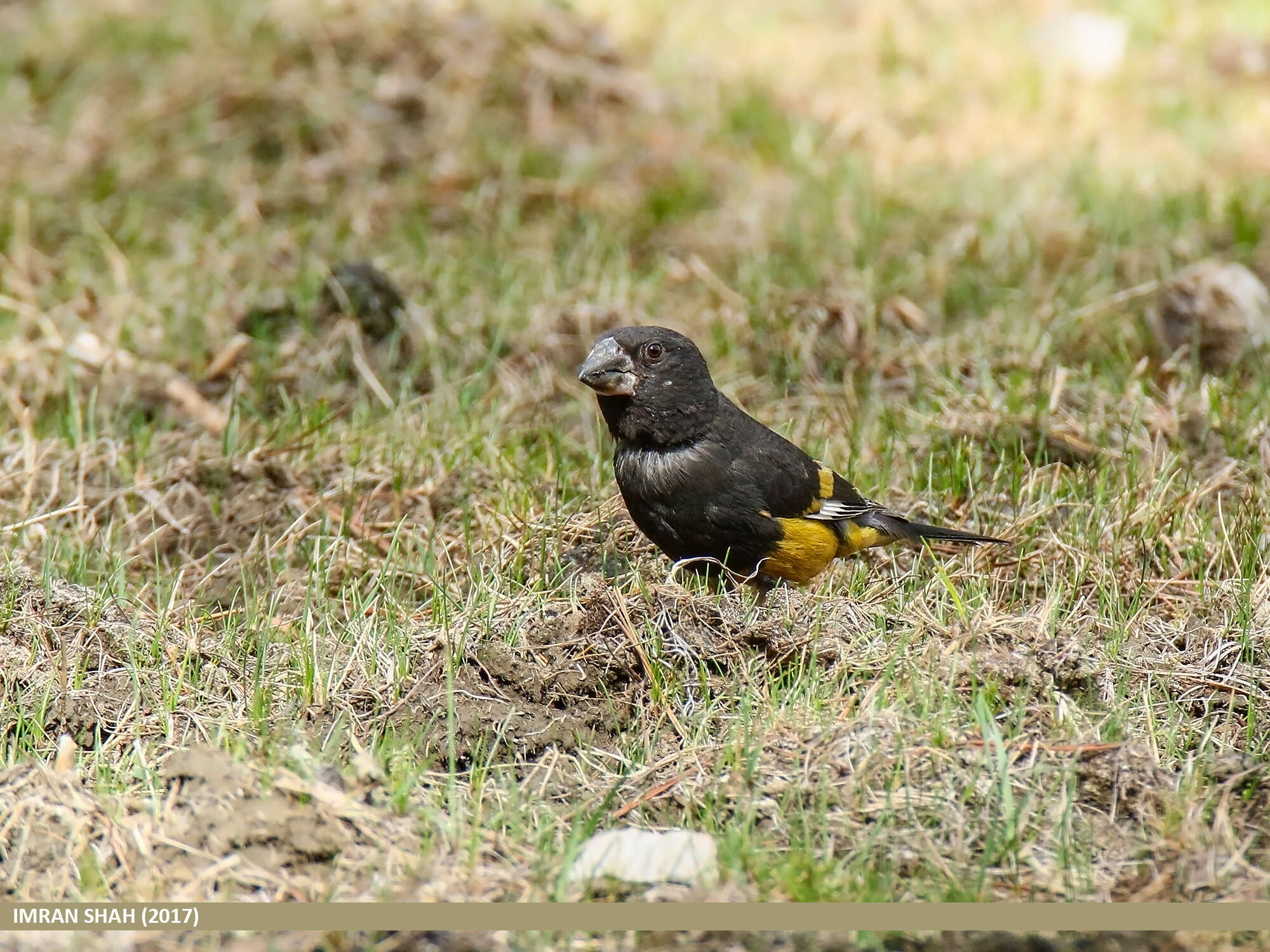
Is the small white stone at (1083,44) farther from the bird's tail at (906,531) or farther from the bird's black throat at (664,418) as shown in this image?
the bird's black throat at (664,418)

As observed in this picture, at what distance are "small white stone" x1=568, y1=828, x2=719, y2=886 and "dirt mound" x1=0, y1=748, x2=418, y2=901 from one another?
35 centimetres

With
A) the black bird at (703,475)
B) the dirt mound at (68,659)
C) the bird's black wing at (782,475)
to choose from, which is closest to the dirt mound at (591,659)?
the black bird at (703,475)

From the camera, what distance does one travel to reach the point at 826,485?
14.2 feet

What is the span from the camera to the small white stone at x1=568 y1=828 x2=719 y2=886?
280 cm

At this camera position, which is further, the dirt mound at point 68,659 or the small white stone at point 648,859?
the dirt mound at point 68,659

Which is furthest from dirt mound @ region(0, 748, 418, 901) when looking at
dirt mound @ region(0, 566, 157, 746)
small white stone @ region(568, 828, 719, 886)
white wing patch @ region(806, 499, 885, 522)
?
white wing patch @ region(806, 499, 885, 522)

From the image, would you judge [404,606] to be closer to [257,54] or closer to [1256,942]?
[1256,942]

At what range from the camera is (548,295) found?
639cm

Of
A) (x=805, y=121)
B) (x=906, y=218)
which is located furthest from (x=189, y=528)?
(x=805, y=121)

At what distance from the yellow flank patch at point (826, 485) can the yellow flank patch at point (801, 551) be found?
0.09m

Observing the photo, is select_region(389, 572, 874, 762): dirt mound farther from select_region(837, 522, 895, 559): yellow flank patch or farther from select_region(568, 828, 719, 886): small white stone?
select_region(568, 828, 719, 886): small white stone

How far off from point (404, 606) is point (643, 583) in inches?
28.1

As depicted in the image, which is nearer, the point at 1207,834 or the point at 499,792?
the point at 1207,834

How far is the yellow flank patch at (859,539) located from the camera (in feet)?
14.2
